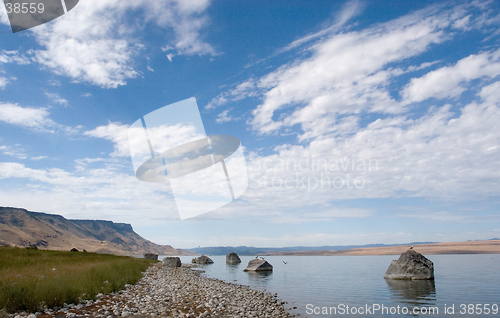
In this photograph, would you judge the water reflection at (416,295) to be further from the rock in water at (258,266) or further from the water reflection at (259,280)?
the rock in water at (258,266)

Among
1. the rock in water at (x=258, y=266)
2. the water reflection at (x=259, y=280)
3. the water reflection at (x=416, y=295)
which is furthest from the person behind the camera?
the rock in water at (x=258, y=266)

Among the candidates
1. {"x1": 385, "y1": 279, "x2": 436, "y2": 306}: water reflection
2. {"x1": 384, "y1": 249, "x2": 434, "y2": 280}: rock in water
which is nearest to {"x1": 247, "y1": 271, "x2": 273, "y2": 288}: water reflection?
{"x1": 385, "y1": 279, "x2": 436, "y2": 306}: water reflection

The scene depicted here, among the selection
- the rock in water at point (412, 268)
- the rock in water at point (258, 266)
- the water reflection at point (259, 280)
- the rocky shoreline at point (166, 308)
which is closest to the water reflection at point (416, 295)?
the rock in water at point (412, 268)

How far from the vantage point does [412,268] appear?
109ft

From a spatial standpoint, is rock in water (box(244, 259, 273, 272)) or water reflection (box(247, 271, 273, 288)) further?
rock in water (box(244, 259, 273, 272))

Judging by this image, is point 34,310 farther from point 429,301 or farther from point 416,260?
point 416,260

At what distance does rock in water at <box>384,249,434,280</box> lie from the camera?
32.8 meters

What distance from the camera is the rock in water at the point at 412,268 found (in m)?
32.8

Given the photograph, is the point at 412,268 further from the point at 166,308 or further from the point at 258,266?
the point at 166,308

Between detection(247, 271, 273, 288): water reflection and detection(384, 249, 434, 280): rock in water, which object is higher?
detection(384, 249, 434, 280): rock in water

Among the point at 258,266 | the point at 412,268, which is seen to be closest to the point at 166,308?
the point at 412,268

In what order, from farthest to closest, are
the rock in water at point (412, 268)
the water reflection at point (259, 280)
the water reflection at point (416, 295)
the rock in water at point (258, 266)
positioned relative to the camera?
the rock in water at point (258, 266) < the rock in water at point (412, 268) < the water reflection at point (259, 280) < the water reflection at point (416, 295)

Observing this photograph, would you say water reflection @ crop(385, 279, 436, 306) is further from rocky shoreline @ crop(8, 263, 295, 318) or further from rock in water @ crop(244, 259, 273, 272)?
rock in water @ crop(244, 259, 273, 272)

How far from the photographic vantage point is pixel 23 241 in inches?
7756
